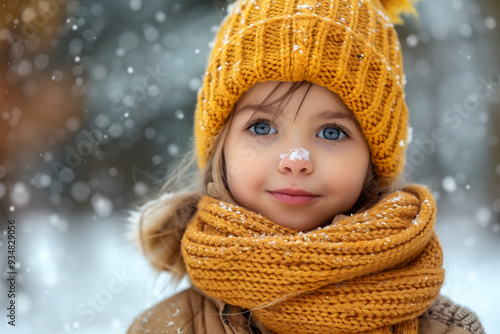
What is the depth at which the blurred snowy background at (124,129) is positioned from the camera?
9.03ft

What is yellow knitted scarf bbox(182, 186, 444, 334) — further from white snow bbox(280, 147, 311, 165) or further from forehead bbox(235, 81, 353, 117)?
forehead bbox(235, 81, 353, 117)

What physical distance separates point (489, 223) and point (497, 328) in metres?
1.08

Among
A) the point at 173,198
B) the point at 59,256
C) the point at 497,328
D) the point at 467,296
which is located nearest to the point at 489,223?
the point at 467,296

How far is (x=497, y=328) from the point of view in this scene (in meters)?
2.40

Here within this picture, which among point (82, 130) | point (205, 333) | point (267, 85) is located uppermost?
point (267, 85)

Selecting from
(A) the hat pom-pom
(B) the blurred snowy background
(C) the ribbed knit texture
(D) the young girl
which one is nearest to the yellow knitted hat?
(D) the young girl

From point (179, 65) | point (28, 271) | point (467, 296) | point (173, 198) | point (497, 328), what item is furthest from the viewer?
Answer: point (179, 65)

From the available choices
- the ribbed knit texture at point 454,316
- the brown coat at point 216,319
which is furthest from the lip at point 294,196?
the ribbed knit texture at point 454,316

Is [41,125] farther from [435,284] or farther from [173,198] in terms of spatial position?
[435,284]

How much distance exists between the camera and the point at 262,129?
1.31 m

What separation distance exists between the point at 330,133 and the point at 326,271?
1.20 feet

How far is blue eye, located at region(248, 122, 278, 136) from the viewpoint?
4.24 feet

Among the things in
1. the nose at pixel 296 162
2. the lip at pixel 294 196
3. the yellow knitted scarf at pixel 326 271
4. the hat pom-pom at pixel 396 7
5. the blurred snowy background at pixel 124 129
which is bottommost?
the blurred snowy background at pixel 124 129

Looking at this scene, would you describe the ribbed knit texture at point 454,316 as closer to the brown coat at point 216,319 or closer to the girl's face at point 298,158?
the brown coat at point 216,319
